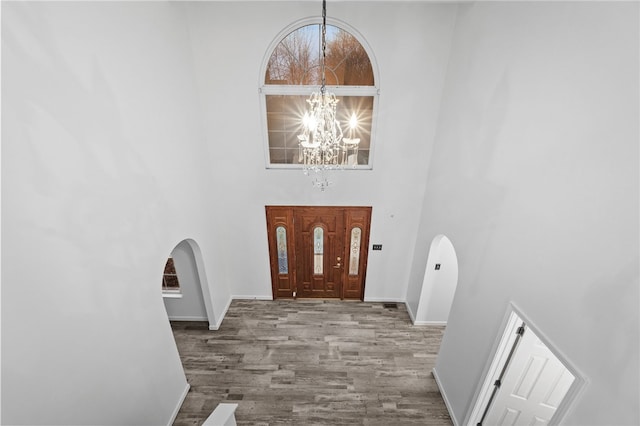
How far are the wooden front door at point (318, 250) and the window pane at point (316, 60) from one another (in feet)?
7.23

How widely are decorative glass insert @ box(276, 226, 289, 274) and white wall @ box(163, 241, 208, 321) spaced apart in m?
1.57

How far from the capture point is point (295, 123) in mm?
4695

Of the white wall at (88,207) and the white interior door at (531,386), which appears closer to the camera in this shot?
the white wall at (88,207)

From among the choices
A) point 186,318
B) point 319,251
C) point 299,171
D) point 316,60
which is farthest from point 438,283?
point 186,318

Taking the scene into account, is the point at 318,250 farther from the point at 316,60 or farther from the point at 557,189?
the point at 557,189

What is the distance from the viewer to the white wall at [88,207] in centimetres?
181

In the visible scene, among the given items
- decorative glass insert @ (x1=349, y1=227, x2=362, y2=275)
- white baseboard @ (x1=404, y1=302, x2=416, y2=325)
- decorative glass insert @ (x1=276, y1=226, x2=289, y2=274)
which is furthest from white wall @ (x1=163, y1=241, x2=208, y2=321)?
white baseboard @ (x1=404, y1=302, x2=416, y2=325)

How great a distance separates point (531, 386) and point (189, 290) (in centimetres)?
523

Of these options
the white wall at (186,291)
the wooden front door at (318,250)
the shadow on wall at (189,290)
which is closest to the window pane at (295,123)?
the wooden front door at (318,250)

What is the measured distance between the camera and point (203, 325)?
5391 millimetres

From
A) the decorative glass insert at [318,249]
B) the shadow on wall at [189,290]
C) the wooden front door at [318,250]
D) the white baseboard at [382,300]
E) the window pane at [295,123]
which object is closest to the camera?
the window pane at [295,123]

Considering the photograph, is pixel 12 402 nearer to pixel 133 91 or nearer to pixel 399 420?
pixel 133 91

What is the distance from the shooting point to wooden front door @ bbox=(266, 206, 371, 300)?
534 centimetres

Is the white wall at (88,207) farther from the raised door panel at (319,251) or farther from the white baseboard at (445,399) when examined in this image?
the white baseboard at (445,399)
